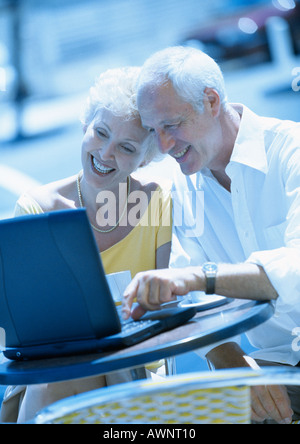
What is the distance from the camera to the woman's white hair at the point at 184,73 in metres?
1.87

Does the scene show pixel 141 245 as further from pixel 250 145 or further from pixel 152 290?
pixel 152 290

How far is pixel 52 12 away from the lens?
478cm

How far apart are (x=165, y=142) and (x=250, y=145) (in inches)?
10.3

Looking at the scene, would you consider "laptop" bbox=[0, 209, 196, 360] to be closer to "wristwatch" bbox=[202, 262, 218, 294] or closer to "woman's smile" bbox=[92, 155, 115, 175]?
"wristwatch" bbox=[202, 262, 218, 294]

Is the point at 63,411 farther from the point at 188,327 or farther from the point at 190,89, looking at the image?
the point at 190,89

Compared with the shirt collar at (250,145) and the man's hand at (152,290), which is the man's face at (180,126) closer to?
the shirt collar at (250,145)

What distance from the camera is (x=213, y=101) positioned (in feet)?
6.43

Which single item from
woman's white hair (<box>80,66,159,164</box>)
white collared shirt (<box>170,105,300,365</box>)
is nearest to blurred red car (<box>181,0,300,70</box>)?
woman's white hair (<box>80,66,159,164</box>)

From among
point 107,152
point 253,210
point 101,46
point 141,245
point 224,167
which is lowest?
point 141,245

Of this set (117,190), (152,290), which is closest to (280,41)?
(117,190)

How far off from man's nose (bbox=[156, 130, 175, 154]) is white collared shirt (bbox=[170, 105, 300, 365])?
0.19m

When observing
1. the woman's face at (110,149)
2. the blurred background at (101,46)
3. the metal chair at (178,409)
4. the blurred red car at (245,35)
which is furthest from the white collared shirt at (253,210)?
the blurred red car at (245,35)

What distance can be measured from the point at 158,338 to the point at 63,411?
0.39 metres
